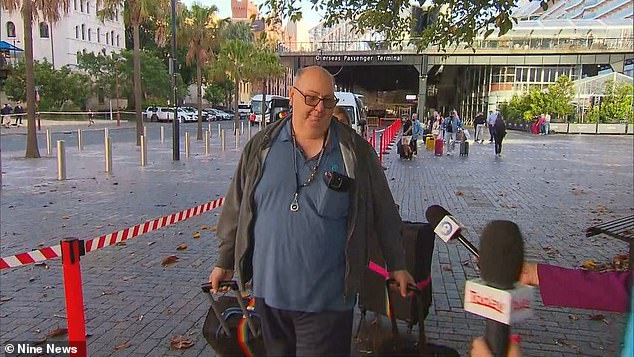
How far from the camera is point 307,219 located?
2.27 meters

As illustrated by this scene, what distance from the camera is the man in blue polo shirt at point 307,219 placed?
2.28 m

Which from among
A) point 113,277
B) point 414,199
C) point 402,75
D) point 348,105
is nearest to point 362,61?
point 402,75

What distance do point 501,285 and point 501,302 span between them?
0.18 feet

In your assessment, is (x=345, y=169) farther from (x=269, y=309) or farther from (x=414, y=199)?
(x=414, y=199)

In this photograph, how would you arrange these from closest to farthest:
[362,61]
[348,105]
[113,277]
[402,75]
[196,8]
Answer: [113,277] → [348,105] → [196,8] → [362,61] → [402,75]

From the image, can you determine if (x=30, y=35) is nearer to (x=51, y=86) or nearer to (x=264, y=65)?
(x=264, y=65)

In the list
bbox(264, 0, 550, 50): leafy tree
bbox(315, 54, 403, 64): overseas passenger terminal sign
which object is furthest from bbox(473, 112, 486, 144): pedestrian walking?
bbox(315, 54, 403, 64): overseas passenger terminal sign

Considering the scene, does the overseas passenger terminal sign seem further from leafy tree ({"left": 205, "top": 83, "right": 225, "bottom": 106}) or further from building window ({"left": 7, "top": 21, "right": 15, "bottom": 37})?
building window ({"left": 7, "top": 21, "right": 15, "bottom": 37})

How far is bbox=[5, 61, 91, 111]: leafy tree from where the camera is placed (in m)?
47.7

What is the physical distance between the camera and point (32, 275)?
18.8 ft

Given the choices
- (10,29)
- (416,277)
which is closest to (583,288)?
(416,277)

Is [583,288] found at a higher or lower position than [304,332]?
higher

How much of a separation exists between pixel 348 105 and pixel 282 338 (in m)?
17.4

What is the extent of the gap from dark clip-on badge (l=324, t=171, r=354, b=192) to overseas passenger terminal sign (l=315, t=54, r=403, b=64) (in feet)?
159
